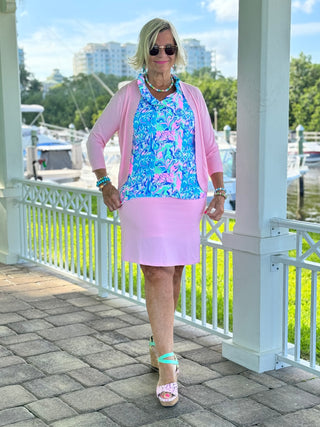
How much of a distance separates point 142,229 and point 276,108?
913 millimetres

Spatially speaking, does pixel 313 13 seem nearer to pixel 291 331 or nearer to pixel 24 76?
pixel 24 76

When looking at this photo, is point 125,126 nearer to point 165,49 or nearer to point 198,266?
point 165,49

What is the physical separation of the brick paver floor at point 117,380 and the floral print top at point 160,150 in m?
0.90

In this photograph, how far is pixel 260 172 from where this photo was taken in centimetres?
303

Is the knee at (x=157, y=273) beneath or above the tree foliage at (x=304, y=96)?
beneath

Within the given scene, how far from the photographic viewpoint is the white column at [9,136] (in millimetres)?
5508

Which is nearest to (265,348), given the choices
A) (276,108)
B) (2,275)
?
(276,108)

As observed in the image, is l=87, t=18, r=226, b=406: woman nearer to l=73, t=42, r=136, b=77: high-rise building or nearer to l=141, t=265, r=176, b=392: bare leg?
l=141, t=265, r=176, b=392: bare leg

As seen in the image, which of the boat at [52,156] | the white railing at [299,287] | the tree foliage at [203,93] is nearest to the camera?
the white railing at [299,287]

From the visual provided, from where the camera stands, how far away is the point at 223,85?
42.7 meters

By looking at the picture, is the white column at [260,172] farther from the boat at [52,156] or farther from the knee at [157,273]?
the boat at [52,156]

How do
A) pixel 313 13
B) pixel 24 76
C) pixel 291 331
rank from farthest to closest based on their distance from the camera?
pixel 313 13, pixel 24 76, pixel 291 331

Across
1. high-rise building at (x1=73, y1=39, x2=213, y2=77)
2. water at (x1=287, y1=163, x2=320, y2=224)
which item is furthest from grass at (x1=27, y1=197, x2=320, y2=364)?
high-rise building at (x1=73, y1=39, x2=213, y2=77)

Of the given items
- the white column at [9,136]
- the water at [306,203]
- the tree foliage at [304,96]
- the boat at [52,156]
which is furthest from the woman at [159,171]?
the tree foliage at [304,96]
